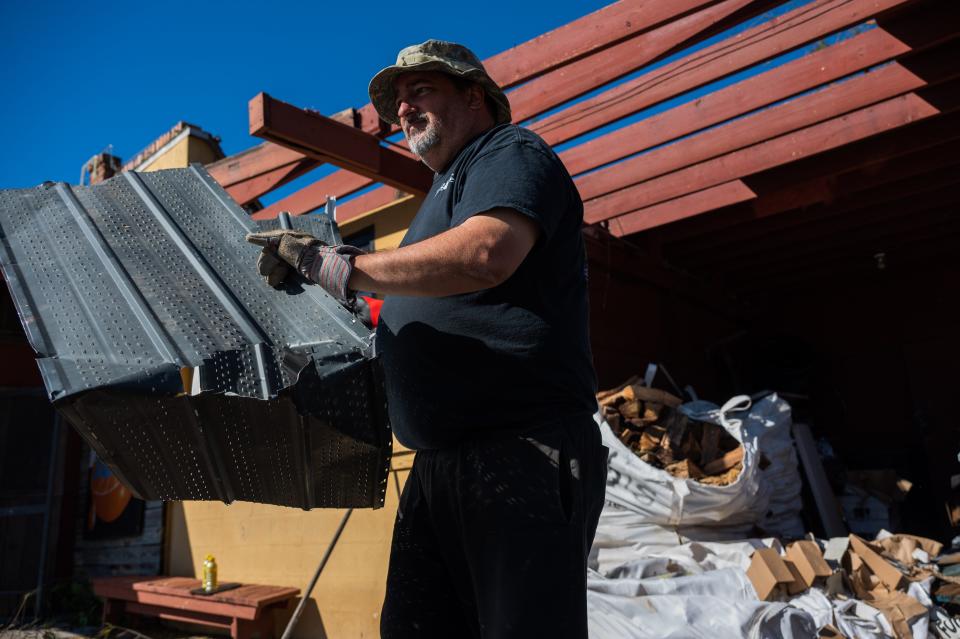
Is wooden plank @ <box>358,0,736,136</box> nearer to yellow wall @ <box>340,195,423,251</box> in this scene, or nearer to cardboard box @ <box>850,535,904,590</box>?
yellow wall @ <box>340,195,423,251</box>

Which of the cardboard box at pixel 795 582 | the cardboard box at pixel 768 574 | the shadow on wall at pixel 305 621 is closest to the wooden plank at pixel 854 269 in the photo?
the cardboard box at pixel 795 582

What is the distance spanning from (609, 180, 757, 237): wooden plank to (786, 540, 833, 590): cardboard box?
8.97 feet

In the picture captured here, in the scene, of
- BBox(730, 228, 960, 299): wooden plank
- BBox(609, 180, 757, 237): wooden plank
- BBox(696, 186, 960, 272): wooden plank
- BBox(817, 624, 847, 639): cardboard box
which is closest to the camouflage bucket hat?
BBox(817, 624, 847, 639): cardboard box

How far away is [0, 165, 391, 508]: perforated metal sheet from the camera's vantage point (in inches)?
50.5

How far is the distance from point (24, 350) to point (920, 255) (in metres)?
9.74

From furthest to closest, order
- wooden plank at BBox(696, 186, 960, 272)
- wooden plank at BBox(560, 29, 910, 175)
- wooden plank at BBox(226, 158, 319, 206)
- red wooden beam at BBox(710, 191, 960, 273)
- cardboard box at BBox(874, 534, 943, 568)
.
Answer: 1. red wooden beam at BBox(710, 191, 960, 273)
2. wooden plank at BBox(696, 186, 960, 272)
3. wooden plank at BBox(226, 158, 319, 206)
4. cardboard box at BBox(874, 534, 943, 568)
5. wooden plank at BBox(560, 29, 910, 175)

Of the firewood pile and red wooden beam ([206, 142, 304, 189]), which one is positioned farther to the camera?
red wooden beam ([206, 142, 304, 189])

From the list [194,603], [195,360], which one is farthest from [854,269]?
[195,360]

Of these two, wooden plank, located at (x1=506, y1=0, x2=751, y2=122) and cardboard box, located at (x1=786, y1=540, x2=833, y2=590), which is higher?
wooden plank, located at (x1=506, y1=0, x2=751, y2=122)

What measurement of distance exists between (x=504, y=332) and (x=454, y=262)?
0.24 meters

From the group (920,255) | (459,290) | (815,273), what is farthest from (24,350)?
(920,255)

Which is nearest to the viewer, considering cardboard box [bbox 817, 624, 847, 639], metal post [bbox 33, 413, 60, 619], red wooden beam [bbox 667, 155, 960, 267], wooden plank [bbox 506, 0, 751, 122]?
cardboard box [bbox 817, 624, 847, 639]

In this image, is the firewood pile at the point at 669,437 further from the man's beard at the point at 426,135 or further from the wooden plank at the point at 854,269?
the wooden plank at the point at 854,269

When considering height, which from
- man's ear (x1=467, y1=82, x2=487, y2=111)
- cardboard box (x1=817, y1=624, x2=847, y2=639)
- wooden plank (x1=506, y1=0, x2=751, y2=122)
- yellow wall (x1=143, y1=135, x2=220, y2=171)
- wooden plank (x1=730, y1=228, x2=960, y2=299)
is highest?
yellow wall (x1=143, y1=135, x2=220, y2=171)
